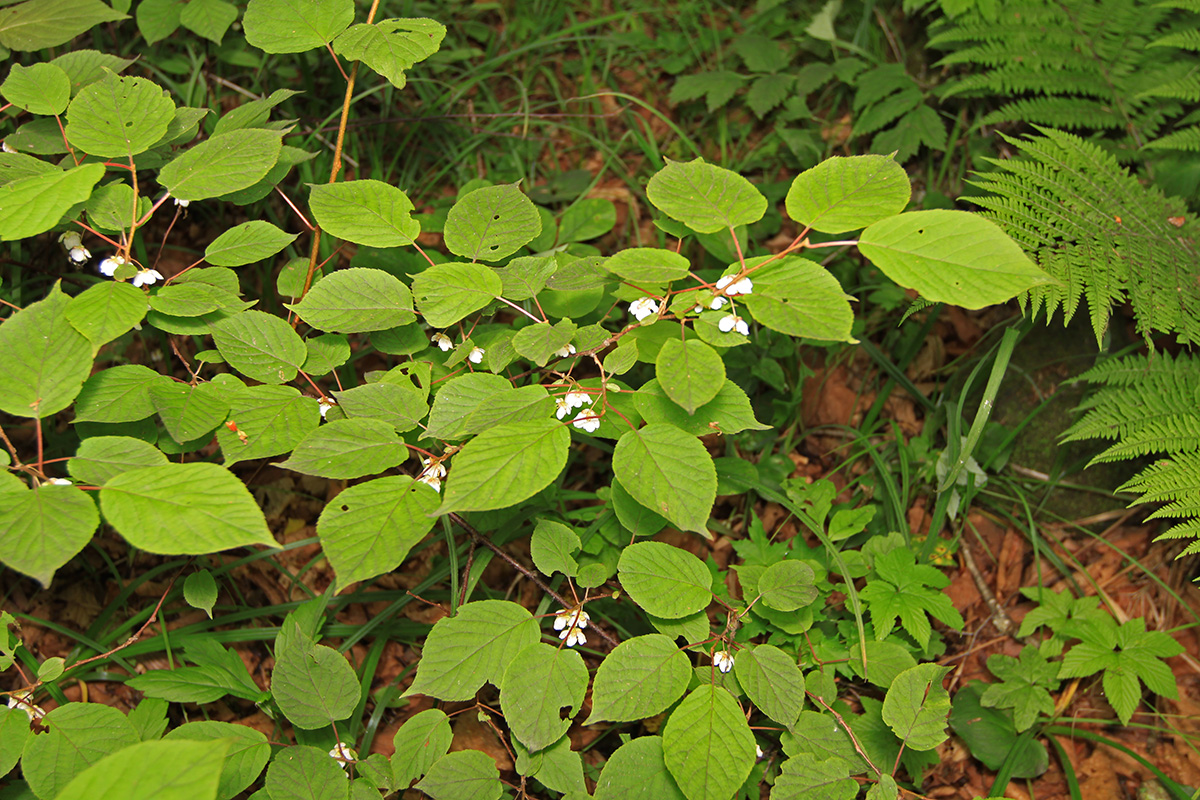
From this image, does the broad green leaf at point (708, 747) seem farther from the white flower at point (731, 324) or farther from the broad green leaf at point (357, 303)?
the broad green leaf at point (357, 303)

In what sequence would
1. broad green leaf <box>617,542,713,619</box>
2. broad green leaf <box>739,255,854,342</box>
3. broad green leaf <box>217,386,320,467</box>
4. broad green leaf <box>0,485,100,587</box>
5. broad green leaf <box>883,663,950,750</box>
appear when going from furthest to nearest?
broad green leaf <box>883,663,950,750</box> → broad green leaf <box>617,542,713,619</box> → broad green leaf <box>217,386,320,467</box> → broad green leaf <box>739,255,854,342</box> → broad green leaf <box>0,485,100,587</box>

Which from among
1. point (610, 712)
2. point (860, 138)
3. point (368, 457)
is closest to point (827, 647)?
point (610, 712)

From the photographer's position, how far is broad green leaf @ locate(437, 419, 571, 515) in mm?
1098

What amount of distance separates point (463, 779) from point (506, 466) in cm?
75

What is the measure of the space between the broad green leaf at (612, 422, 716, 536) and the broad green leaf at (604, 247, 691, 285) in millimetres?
265

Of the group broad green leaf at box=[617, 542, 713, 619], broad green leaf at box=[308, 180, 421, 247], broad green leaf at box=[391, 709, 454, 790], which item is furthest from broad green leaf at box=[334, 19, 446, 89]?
broad green leaf at box=[391, 709, 454, 790]

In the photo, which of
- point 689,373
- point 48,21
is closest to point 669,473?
point 689,373

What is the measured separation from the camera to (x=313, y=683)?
4.96 ft

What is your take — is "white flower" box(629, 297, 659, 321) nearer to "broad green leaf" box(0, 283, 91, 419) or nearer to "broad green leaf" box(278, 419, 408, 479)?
"broad green leaf" box(278, 419, 408, 479)

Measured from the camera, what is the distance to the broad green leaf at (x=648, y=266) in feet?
4.09

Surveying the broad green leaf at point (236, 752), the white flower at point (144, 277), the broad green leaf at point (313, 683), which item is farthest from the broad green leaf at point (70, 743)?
the white flower at point (144, 277)

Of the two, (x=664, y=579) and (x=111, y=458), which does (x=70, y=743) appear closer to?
(x=111, y=458)

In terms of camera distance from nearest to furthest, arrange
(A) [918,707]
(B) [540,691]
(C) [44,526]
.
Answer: (C) [44,526]
(B) [540,691]
(A) [918,707]

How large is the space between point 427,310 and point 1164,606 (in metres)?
2.46
